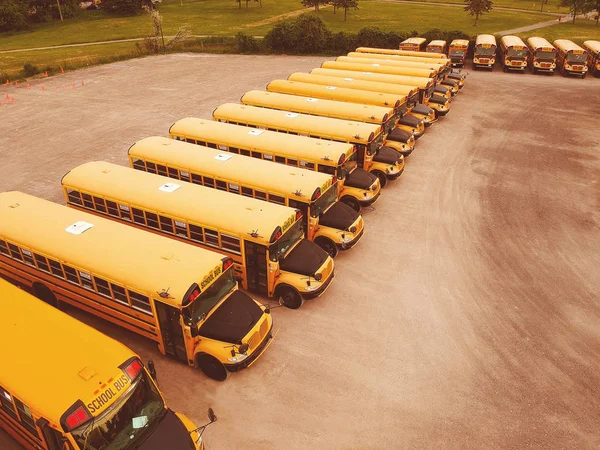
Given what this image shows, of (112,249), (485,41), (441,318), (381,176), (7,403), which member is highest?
(485,41)

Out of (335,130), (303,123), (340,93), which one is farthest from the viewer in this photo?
(340,93)

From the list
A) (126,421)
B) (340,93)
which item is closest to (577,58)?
(340,93)

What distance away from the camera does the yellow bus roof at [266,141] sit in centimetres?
1683

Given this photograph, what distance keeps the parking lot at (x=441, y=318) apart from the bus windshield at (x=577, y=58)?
15.2 metres

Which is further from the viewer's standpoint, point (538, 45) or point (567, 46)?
point (567, 46)

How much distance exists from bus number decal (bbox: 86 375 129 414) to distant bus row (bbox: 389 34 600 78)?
35.5m

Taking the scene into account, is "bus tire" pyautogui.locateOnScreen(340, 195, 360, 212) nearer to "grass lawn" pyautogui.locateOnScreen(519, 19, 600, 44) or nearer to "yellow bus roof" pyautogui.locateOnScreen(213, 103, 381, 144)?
"yellow bus roof" pyautogui.locateOnScreen(213, 103, 381, 144)

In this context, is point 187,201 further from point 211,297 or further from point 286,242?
point 211,297

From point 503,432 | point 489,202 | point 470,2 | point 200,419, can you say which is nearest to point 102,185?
point 200,419

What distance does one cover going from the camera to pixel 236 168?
15.5 metres

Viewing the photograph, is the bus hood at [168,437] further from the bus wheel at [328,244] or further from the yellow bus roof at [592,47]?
the yellow bus roof at [592,47]

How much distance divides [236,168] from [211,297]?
19.8 ft

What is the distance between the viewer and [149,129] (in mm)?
27578

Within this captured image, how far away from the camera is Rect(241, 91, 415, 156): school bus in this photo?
20953 mm
